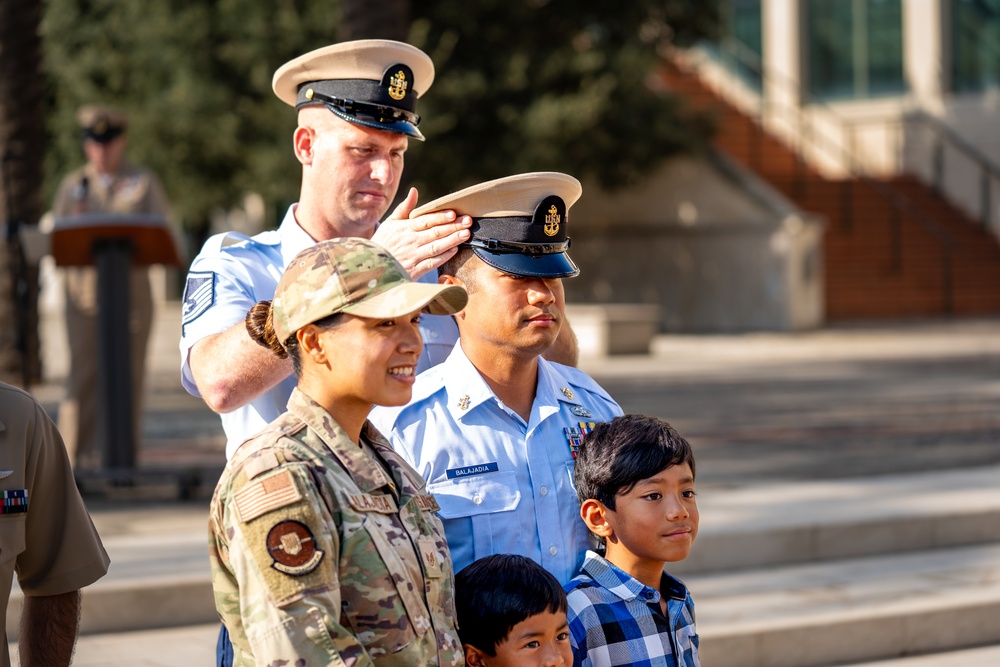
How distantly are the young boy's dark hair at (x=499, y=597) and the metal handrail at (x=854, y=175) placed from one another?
2027cm

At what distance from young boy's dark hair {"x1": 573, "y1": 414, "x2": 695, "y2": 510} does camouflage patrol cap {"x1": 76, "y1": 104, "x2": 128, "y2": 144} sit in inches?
252

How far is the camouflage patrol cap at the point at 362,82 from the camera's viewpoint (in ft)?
12.0

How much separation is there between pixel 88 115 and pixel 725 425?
570 centimetres

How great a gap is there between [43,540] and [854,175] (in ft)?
80.4

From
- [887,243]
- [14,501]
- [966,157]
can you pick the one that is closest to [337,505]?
[14,501]

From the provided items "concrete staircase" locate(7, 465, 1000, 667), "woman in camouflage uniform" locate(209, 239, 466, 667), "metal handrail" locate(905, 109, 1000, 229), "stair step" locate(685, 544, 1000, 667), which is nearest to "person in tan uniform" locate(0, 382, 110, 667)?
"woman in camouflage uniform" locate(209, 239, 466, 667)

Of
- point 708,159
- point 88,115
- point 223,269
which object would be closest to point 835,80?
point 708,159

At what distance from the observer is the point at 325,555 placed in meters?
2.37

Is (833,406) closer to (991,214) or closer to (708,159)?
(708,159)

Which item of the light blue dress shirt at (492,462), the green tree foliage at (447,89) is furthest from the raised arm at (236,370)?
the green tree foliage at (447,89)

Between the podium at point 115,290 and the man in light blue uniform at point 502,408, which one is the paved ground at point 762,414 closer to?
the podium at point 115,290

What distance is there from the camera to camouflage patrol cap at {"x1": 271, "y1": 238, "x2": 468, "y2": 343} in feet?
8.29

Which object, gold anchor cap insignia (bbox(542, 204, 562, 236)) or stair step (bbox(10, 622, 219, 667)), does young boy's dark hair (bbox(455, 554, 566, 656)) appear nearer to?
gold anchor cap insignia (bbox(542, 204, 562, 236))

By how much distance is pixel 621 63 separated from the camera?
67.3 ft
